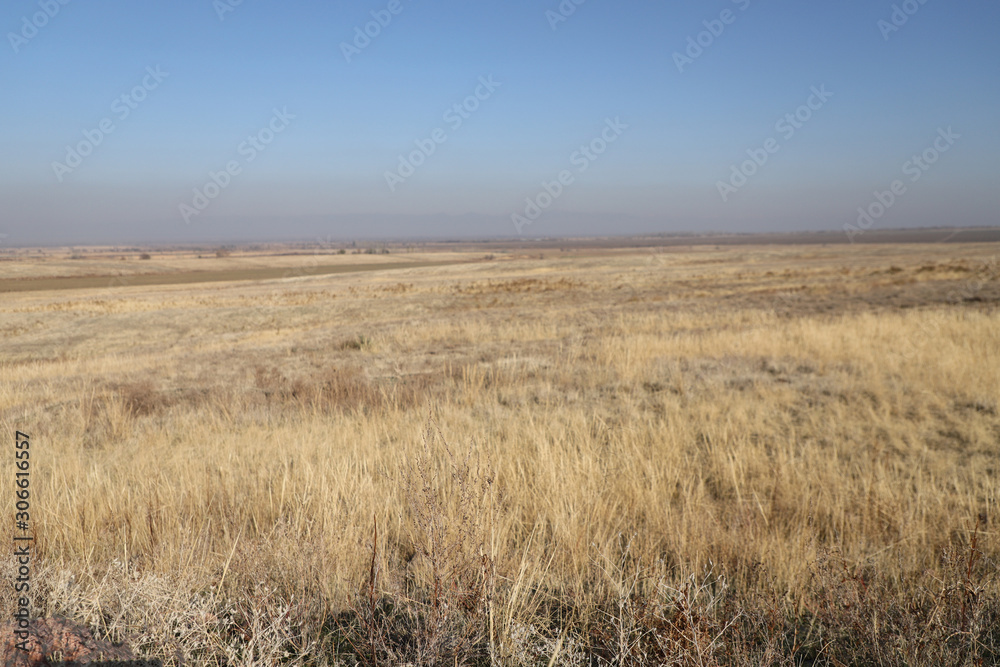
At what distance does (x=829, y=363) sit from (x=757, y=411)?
343 centimetres

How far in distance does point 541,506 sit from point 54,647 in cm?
273

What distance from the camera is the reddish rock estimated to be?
6.35 feet

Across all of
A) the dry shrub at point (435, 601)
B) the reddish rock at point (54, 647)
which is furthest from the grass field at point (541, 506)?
the reddish rock at point (54, 647)

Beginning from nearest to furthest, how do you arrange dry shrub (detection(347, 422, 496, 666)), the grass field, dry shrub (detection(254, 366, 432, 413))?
dry shrub (detection(347, 422, 496, 666)), the grass field, dry shrub (detection(254, 366, 432, 413))

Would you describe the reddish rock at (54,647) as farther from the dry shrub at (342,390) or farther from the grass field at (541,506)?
the dry shrub at (342,390)

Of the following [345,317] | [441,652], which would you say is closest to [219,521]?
[441,652]

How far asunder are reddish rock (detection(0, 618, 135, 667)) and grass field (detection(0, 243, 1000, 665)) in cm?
17

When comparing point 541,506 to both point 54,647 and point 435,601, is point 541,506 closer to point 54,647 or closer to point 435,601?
point 435,601

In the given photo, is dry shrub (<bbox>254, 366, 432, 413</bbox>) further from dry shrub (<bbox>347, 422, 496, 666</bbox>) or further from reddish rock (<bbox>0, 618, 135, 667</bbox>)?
reddish rock (<bbox>0, 618, 135, 667</bbox>)

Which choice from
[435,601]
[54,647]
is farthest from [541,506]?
[54,647]

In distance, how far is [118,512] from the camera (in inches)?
149

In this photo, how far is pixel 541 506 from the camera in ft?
12.8

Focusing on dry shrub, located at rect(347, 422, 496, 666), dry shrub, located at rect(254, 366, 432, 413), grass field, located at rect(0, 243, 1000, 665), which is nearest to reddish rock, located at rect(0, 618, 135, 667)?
grass field, located at rect(0, 243, 1000, 665)

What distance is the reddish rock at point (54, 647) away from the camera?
1.94 meters
